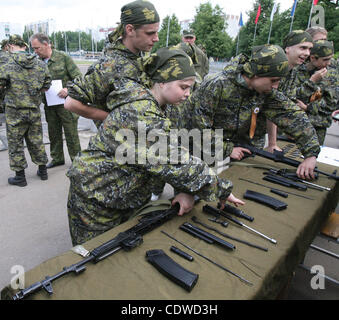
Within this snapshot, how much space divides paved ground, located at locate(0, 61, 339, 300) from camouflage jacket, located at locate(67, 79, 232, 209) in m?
0.97

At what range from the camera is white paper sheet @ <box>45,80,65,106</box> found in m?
3.85

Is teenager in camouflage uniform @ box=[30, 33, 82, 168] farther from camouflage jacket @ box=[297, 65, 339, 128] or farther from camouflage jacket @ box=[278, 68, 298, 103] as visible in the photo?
camouflage jacket @ box=[297, 65, 339, 128]

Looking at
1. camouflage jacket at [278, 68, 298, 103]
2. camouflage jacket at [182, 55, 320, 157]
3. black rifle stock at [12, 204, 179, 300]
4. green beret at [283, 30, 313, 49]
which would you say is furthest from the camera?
camouflage jacket at [278, 68, 298, 103]

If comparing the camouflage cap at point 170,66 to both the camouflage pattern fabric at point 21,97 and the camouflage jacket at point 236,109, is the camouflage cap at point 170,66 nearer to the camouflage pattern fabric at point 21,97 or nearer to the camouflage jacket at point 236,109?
the camouflage jacket at point 236,109

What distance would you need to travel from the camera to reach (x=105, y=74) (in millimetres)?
2025

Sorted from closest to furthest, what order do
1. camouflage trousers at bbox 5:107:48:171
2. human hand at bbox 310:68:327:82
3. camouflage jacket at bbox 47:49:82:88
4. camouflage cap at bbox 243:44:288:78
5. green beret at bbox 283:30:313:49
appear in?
camouflage cap at bbox 243:44:288:78 < green beret at bbox 283:30:313:49 < human hand at bbox 310:68:327:82 < camouflage trousers at bbox 5:107:48:171 < camouflage jacket at bbox 47:49:82:88

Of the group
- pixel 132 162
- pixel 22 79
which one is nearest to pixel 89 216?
pixel 132 162

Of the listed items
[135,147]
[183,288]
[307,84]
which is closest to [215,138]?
[135,147]

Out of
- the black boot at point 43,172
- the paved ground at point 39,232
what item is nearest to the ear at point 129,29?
the paved ground at point 39,232

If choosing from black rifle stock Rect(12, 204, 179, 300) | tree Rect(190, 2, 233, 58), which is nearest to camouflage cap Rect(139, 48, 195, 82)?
black rifle stock Rect(12, 204, 179, 300)

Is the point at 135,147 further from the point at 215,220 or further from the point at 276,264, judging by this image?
the point at 276,264

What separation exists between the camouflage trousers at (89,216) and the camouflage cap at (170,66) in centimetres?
76

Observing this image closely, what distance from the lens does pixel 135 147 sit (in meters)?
1.31
